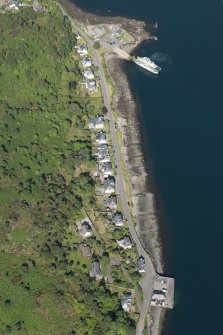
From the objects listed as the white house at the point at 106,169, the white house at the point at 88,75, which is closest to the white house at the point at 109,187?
the white house at the point at 106,169

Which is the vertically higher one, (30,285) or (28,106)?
(28,106)

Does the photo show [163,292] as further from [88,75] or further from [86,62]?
[86,62]

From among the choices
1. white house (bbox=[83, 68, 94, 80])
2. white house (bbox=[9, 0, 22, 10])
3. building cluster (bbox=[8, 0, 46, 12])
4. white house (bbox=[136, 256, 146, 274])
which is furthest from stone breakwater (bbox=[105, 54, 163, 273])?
white house (bbox=[9, 0, 22, 10])

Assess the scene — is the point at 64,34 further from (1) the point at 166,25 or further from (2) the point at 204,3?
(2) the point at 204,3

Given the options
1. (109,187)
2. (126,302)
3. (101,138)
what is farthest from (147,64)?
(126,302)

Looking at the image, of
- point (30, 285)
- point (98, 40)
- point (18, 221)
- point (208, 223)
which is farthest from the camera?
point (98, 40)

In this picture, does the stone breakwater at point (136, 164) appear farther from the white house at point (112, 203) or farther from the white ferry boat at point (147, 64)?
the white ferry boat at point (147, 64)

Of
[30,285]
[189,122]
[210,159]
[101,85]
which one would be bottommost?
[30,285]

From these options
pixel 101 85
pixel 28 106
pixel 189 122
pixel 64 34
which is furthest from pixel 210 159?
pixel 64 34
